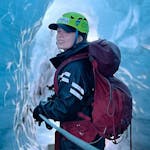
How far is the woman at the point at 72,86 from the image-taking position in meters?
1.94

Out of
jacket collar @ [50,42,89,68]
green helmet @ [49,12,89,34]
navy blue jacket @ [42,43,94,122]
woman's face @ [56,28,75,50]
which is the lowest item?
navy blue jacket @ [42,43,94,122]

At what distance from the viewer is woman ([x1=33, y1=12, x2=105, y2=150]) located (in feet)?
6.37

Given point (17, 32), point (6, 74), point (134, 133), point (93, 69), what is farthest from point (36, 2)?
point (93, 69)

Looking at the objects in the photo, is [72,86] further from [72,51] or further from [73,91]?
[72,51]

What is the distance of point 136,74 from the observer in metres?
3.64

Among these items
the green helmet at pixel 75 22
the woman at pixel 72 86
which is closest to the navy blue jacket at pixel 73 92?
the woman at pixel 72 86

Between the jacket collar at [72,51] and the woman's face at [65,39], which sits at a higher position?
the woman's face at [65,39]

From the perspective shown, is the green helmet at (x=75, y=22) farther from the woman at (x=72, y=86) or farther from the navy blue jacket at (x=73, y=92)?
the navy blue jacket at (x=73, y=92)

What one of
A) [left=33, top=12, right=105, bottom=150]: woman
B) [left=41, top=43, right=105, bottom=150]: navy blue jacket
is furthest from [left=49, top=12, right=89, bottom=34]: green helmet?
[left=41, top=43, right=105, bottom=150]: navy blue jacket

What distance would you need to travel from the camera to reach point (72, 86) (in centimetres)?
193

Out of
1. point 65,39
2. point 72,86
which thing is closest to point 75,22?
point 65,39

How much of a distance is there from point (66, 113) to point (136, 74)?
1819mm

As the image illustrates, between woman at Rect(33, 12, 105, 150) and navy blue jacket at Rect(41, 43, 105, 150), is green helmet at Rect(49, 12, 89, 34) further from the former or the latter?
navy blue jacket at Rect(41, 43, 105, 150)

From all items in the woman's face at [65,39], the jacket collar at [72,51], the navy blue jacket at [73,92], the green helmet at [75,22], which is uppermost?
the green helmet at [75,22]
